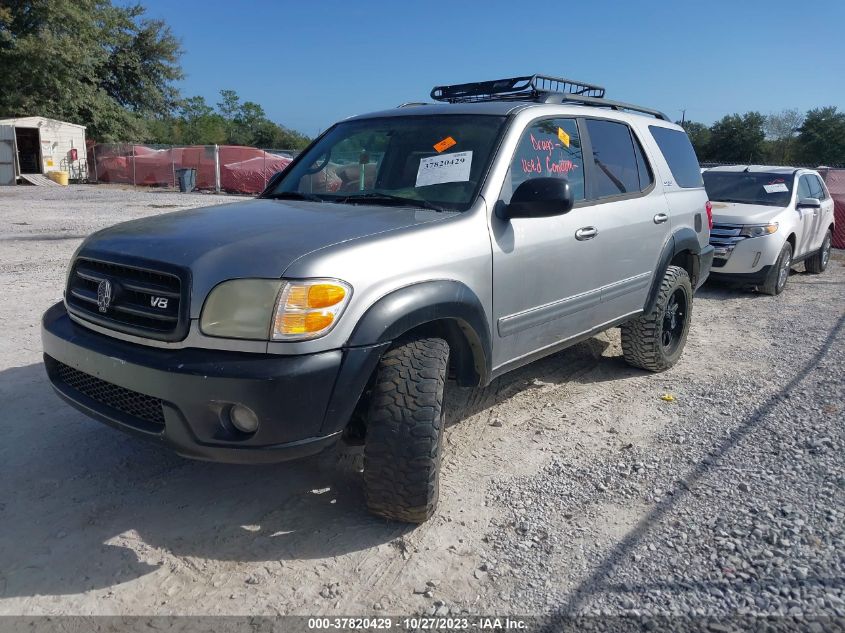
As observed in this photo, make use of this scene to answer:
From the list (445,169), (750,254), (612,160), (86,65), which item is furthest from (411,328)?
(86,65)

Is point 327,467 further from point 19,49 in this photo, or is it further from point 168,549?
point 19,49

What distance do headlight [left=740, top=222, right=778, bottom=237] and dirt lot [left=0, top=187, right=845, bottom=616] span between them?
406 centimetres

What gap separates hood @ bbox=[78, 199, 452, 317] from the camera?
265 centimetres

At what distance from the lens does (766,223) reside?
8.57 meters

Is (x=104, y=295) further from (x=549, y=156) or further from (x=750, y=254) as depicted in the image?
(x=750, y=254)

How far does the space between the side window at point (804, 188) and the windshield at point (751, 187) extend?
0.26m

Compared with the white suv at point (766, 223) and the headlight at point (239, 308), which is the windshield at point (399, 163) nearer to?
the headlight at point (239, 308)

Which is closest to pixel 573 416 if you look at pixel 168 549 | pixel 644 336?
pixel 644 336

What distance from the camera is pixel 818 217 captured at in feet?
33.1

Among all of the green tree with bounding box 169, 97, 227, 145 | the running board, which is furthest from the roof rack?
the green tree with bounding box 169, 97, 227, 145

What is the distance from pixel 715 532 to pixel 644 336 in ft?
7.35

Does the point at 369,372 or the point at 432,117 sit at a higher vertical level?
the point at 432,117

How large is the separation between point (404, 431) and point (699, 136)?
1973 inches

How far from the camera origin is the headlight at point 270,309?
2.57 m
